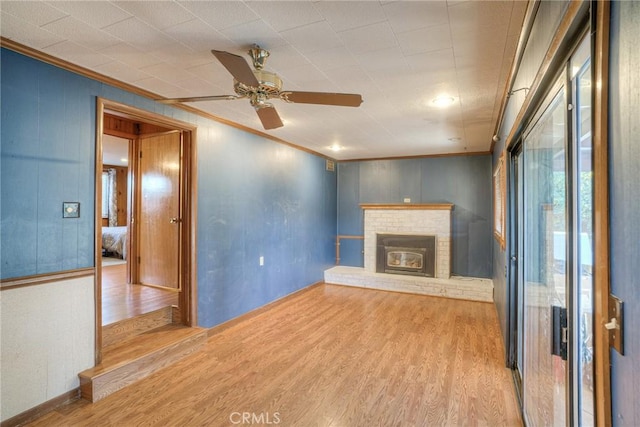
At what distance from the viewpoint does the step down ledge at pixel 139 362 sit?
94.6 inches

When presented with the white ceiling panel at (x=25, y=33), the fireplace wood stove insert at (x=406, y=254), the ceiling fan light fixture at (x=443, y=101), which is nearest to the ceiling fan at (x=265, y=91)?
the white ceiling panel at (x=25, y=33)

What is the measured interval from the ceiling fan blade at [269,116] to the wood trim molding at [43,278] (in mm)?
1795

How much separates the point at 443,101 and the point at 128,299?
13.2 ft

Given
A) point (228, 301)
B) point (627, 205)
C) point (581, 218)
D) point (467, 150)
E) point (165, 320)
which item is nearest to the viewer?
point (627, 205)

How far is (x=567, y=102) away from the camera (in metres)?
1.15

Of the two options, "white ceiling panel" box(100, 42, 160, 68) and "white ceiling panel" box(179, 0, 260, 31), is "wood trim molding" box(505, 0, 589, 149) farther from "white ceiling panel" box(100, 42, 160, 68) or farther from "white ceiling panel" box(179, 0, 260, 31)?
"white ceiling panel" box(100, 42, 160, 68)

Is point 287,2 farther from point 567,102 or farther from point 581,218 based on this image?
point 581,218

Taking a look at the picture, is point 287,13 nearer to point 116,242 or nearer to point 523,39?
point 523,39

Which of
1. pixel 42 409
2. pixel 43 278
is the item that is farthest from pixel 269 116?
pixel 42 409

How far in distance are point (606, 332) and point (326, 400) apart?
213 cm

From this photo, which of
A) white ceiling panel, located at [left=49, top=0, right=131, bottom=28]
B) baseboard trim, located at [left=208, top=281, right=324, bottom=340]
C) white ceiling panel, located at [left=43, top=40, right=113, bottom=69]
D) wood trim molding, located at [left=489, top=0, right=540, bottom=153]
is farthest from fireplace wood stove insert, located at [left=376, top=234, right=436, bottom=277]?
white ceiling panel, located at [left=49, top=0, right=131, bottom=28]

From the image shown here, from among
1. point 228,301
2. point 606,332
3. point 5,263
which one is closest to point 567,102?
point 606,332

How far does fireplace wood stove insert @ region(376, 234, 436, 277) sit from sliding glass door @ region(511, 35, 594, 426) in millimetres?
3424

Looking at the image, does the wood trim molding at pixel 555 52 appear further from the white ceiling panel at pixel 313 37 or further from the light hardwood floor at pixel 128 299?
the light hardwood floor at pixel 128 299
